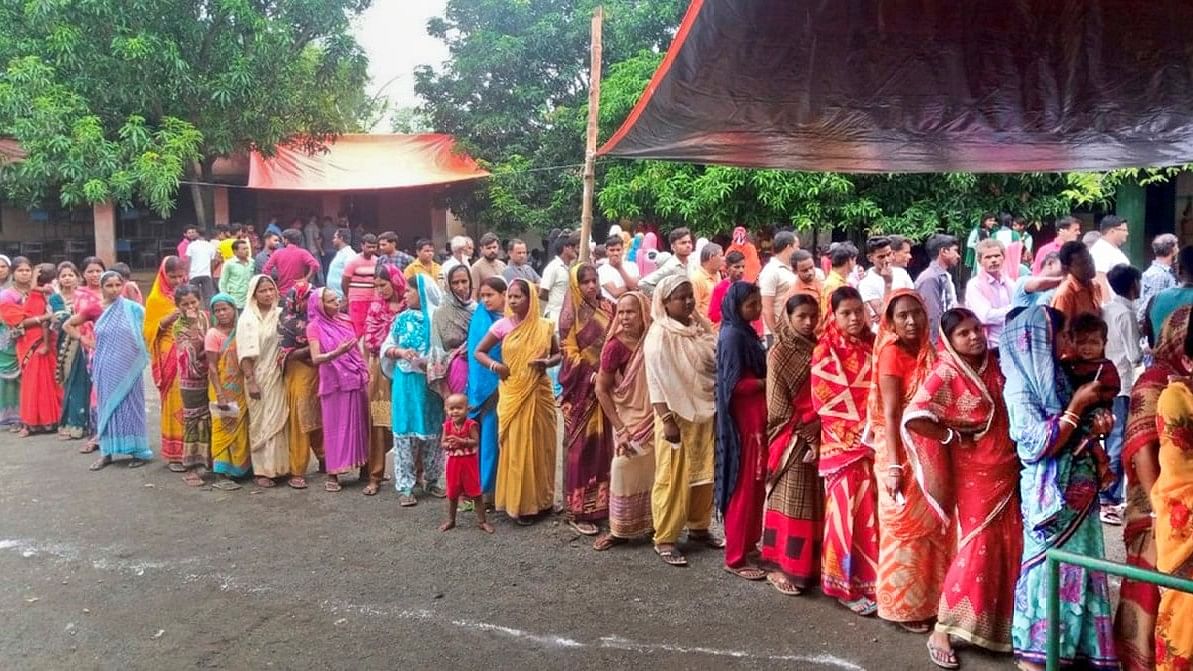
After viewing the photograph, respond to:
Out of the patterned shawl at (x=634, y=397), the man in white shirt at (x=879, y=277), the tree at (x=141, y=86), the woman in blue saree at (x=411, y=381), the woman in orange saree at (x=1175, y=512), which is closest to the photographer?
the woman in orange saree at (x=1175, y=512)

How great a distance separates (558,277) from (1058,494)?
5541mm

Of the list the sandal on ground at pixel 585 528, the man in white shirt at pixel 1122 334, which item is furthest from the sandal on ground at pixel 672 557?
the man in white shirt at pixel 1122 334

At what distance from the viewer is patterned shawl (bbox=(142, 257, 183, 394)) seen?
6.82 metres

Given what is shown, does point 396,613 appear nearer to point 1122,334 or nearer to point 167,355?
point 167,355

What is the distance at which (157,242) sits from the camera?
1962 centimetres

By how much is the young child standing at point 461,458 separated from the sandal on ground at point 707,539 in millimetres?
1204

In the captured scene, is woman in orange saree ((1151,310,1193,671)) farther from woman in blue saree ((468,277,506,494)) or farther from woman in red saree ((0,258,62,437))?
woman in red saree ((0,258,62,437))

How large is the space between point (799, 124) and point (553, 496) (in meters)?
2.80

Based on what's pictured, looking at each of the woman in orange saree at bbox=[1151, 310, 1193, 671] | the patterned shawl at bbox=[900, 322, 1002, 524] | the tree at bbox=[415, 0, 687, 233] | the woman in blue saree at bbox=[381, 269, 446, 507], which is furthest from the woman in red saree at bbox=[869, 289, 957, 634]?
the tree at bbox=[415, 0, 687, 233]

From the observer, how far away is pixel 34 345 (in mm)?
8273

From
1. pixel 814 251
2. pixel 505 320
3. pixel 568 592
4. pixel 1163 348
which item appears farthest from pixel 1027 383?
pixel 814 251

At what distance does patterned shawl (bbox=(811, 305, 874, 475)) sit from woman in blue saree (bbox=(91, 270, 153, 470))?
545 centimetres

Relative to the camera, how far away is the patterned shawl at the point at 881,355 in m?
3.90

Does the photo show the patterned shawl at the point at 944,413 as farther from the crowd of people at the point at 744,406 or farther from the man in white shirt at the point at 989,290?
the man in white shirt at the point at 989,290
